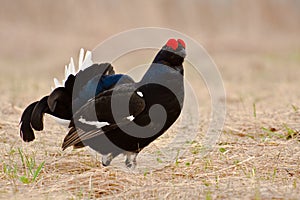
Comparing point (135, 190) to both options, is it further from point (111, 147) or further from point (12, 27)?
point (12, 27)

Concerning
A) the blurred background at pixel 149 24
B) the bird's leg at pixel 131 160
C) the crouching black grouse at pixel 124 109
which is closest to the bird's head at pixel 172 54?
the crouching black grouse at pixel 124 109

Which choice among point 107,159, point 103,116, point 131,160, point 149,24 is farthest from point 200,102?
point 149,24

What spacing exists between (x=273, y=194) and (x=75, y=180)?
1.13 m

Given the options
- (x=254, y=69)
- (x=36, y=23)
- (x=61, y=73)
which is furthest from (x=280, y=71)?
(x=36, y=23)

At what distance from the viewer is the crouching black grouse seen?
359 centimetres

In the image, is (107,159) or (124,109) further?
(107,159)

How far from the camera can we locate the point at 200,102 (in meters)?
7.89

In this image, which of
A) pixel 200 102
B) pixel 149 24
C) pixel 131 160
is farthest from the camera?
pixel 149 24

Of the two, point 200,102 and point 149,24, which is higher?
point 149,24

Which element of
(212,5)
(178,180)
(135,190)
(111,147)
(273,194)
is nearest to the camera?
(273,194)

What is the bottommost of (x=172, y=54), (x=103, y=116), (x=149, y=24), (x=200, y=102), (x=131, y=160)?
(x=131, y=160)

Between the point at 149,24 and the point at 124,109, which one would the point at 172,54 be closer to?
the point at 124,109

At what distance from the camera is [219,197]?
3.01m

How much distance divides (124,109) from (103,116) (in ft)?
0.47
